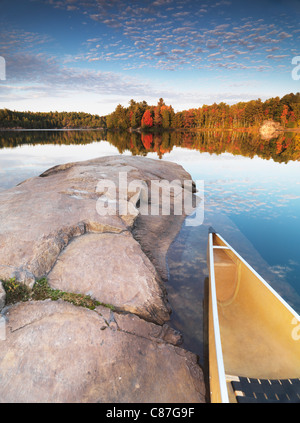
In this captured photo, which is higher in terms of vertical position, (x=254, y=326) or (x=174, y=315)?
(x=254, y=326)

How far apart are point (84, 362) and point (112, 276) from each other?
241 cm

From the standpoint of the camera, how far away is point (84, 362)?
4176 millimetres

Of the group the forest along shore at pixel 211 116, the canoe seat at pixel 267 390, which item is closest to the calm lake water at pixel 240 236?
the canoe seat at pixel 267 390

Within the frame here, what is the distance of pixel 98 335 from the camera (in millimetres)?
4703

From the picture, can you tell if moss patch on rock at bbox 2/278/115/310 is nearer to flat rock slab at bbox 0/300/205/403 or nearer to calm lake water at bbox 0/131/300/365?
flat rock slab at bbox 0/300/205/403

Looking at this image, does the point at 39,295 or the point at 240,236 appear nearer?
the point at 39,295

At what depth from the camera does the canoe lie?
375 cm

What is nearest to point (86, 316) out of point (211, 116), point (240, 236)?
point (240, 236)

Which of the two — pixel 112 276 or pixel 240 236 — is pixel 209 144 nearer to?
pixel 240 236
